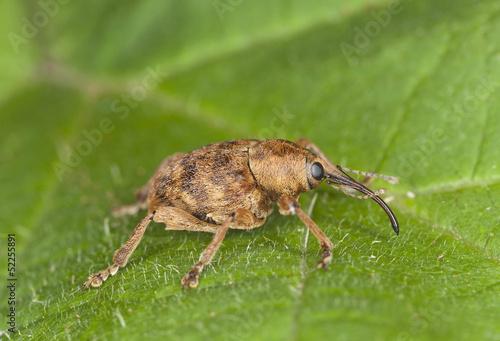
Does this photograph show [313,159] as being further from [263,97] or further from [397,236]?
[263,97]

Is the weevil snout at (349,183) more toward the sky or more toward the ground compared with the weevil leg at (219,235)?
more toward the sky

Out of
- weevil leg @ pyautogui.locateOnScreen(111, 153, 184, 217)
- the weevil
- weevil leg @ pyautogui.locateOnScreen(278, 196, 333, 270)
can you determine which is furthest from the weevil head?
weevil leg @ pyautogui.locateOnScreen(111, 153, 184, 217)

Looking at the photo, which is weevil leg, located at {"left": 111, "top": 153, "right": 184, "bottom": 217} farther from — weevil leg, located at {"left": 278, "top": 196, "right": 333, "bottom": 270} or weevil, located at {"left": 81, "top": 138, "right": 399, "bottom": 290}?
weevil leg, located at {"left": 278, "top": 196, "right": 333, "bottom": 270}

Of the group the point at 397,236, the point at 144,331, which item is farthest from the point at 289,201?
the point at 144,331

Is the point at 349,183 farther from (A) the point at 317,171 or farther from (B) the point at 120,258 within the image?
(B) the point at 120,258

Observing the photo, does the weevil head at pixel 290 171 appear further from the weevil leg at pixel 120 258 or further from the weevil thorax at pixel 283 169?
the weevil leg at pixel 120 258

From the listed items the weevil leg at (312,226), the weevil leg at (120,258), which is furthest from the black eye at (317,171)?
the weevil leg at (120,258)
